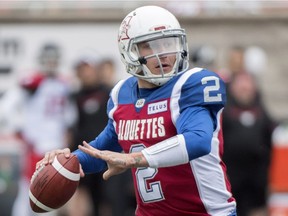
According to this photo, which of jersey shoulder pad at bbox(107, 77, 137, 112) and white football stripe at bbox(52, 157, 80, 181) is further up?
jersey shoulder pad at bbox(107, 77, 137, 112)

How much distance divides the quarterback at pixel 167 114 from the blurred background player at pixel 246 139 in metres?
4.15

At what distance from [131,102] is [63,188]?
1.95ft

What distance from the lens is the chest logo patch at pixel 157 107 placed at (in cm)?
519

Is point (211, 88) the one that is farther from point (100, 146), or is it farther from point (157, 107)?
point (100, 146)

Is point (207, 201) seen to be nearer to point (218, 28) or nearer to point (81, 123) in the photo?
point (81, 123)

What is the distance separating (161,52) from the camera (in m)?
5.26

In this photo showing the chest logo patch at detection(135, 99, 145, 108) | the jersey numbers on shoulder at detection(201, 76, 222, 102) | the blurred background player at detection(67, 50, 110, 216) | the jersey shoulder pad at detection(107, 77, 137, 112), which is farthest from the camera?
the blurred background player at detection(67, 50, 110, 216)

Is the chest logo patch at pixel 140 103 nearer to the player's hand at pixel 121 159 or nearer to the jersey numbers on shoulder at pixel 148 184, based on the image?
the jersey numbers on shoulder at pixel 148 184

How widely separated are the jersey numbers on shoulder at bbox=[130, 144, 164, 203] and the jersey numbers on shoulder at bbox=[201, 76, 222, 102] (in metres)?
0.44

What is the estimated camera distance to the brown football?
520 centimetres

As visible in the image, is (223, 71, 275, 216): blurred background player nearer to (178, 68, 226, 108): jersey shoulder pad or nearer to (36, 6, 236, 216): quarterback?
(36, 6, 236, 216): quarterback

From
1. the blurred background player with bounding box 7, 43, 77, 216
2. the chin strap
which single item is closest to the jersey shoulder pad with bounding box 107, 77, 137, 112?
the chin strap

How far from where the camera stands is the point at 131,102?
5.41 meters

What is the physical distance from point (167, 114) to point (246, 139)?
4447 mm
